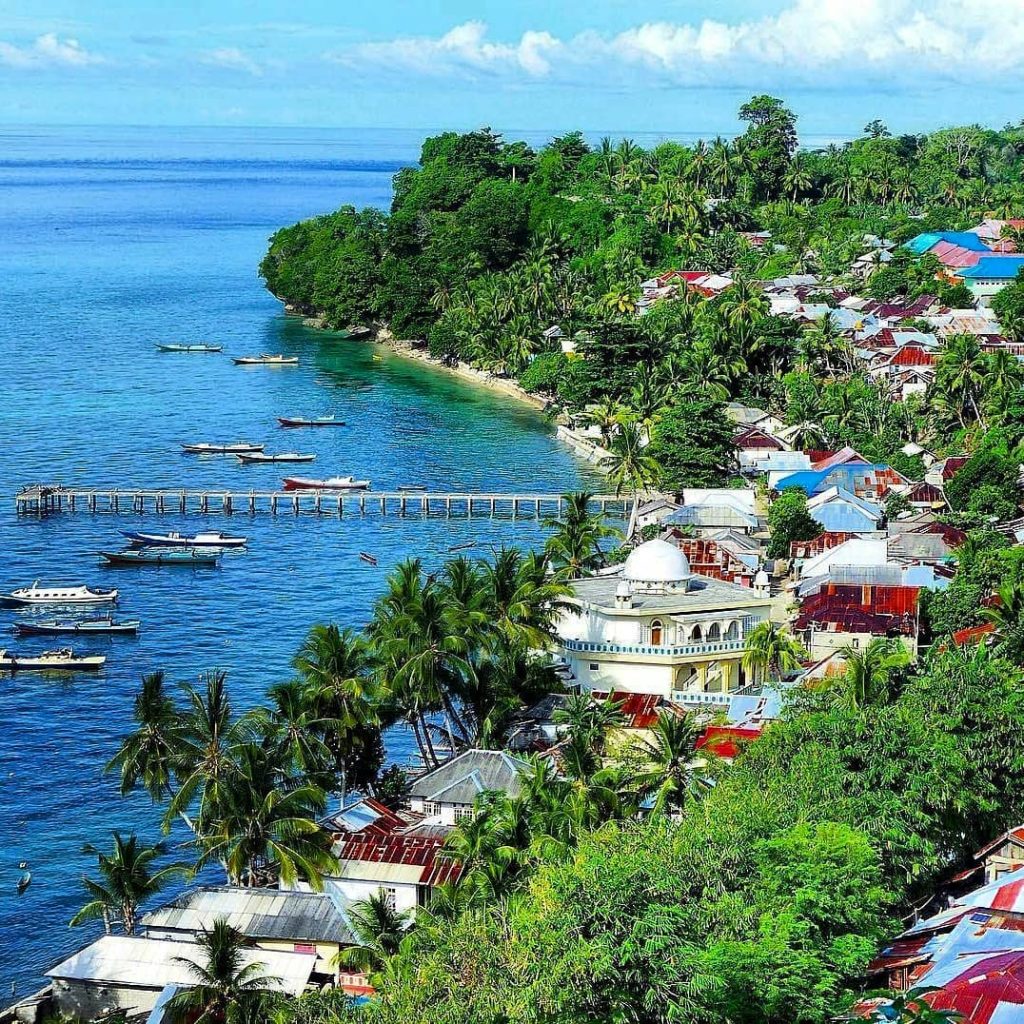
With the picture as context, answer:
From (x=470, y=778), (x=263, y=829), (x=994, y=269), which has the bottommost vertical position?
(x=470, y=778)

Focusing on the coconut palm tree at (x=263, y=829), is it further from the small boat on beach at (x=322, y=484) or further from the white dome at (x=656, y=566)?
the small boat on beach at (x=322, y=484)

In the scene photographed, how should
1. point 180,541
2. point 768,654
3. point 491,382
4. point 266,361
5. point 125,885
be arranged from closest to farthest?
1. point 125,885
2. point 768,654
3. point 180,541
4. point 491,382
5. point 266,361

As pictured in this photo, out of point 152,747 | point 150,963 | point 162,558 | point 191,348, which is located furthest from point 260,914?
point 191,348

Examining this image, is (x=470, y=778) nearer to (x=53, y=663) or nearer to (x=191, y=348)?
(x=53, y=663)

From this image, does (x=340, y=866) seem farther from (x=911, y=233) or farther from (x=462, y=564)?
(x=911, y=233)

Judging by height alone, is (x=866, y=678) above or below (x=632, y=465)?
above

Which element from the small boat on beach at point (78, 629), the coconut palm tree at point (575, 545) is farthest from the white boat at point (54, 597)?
the coconut palm tree at point (575, 545)

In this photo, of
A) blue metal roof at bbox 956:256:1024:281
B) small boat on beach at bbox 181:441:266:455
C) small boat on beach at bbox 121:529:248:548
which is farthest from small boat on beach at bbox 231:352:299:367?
small boat on beach at bbox 121:529:248:548

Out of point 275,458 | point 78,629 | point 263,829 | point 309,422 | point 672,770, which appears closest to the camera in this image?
point 263,829
